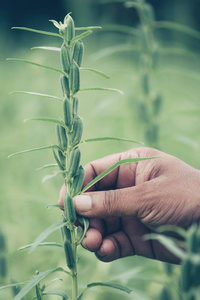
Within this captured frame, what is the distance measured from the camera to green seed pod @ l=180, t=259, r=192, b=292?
65 centimetres

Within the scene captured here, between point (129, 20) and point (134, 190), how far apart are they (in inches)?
191

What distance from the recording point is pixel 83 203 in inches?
43.9

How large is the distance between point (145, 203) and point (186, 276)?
56cm

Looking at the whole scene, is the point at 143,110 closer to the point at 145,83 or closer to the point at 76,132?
the point at 145,83

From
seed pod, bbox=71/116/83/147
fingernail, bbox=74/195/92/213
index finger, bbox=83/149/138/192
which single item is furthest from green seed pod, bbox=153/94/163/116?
seed pod, bbox=71/116/83/147

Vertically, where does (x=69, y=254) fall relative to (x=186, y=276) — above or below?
below

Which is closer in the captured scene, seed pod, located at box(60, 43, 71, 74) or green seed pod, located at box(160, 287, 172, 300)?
seed pod, located at box(60, 43, 71, 74)

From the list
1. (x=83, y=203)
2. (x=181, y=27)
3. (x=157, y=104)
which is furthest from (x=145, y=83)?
(x=83, y=203)

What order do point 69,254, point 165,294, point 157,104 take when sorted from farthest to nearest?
point 157,104
point 165,294
point 69,254

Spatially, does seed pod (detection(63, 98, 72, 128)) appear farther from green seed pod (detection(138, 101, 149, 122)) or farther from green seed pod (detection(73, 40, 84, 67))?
green seed pod (detection(138, 101, 149, 122))

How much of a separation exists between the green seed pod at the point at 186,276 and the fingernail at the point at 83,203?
1.55ft

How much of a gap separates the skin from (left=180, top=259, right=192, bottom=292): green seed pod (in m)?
0.47

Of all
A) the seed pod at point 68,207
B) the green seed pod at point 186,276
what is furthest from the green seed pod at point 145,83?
the green seed pod at point 186,276

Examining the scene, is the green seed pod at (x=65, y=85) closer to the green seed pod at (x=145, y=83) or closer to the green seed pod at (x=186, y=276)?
the green seed pod at (x=186, y=276)
